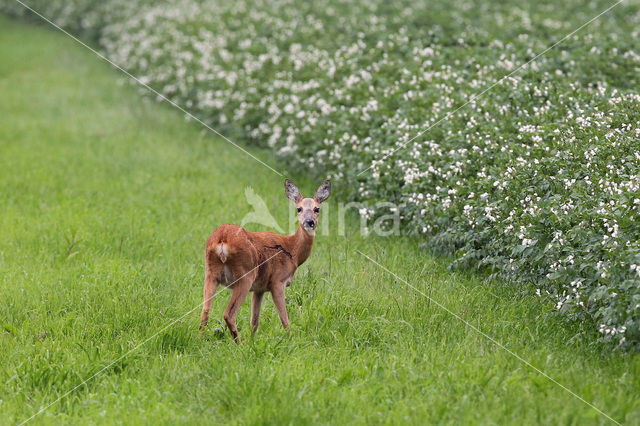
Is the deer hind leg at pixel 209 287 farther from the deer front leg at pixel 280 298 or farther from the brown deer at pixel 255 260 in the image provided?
the deer front leg at pixel 280 298

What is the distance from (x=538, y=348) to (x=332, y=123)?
484 centimetres

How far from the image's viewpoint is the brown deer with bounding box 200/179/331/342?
489 centimetres

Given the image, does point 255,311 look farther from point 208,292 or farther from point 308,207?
point 308,207

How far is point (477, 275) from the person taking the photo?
6.70 meters

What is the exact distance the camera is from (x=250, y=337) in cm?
529

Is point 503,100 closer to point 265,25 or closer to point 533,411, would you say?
point 533,411

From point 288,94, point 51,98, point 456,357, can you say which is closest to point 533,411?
point 456,357

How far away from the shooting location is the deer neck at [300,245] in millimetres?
5227

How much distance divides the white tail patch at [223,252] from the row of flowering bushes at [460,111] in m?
2.55

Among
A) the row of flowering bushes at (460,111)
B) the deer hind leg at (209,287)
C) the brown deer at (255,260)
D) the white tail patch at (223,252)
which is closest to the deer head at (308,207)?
the brown deer at (255,260)

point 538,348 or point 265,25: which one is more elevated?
point 265,25

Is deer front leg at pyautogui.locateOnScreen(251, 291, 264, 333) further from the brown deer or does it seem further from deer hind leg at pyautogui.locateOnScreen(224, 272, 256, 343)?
deer hind leg at pyautogui.locateOnScreen(224, 272, 256, 343)

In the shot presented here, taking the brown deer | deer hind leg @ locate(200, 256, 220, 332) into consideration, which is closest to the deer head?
the brown deer

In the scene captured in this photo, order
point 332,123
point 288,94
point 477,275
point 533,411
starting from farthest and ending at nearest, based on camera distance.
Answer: point 288,94 → point 332,123 → point 477,275 → point 533,411
